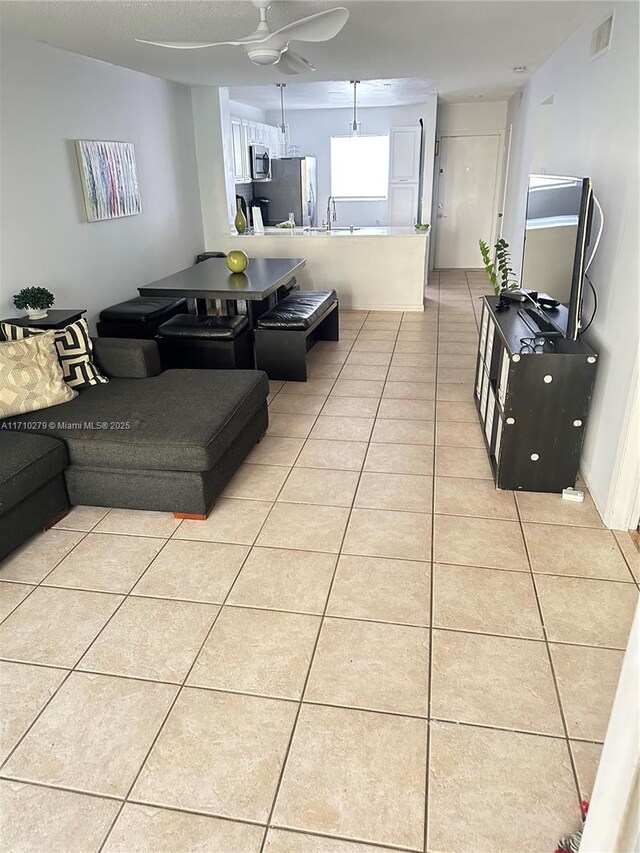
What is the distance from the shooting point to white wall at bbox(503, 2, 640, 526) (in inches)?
95.9

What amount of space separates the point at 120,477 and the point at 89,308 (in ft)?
7.97

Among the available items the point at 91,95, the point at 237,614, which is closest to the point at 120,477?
the point at 237,614

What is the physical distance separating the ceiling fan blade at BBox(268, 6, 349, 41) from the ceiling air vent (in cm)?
139

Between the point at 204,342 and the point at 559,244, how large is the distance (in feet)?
8.16

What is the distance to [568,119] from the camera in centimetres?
382

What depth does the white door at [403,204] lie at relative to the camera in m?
9.07

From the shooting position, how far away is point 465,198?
892 cm

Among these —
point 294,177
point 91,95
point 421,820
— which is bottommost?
point 421,820

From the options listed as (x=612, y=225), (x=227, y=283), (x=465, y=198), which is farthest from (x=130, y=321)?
(x=465, y=198)

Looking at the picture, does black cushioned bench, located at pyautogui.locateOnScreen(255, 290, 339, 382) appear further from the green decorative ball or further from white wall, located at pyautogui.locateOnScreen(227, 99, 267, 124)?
white wall, located at pyautogui.locateOnScreen(227, 99, 267, 124)

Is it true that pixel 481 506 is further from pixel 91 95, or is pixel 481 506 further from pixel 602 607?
pixel 91 95

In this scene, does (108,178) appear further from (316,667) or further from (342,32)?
(316,667)

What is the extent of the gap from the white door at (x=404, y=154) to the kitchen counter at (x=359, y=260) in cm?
281

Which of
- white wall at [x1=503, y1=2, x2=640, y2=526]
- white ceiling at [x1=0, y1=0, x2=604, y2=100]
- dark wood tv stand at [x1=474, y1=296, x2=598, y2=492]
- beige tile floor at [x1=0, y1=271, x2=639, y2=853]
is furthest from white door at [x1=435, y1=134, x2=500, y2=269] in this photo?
beige tile floor at [x1=0, y1=271, x2=639, y2=853]
